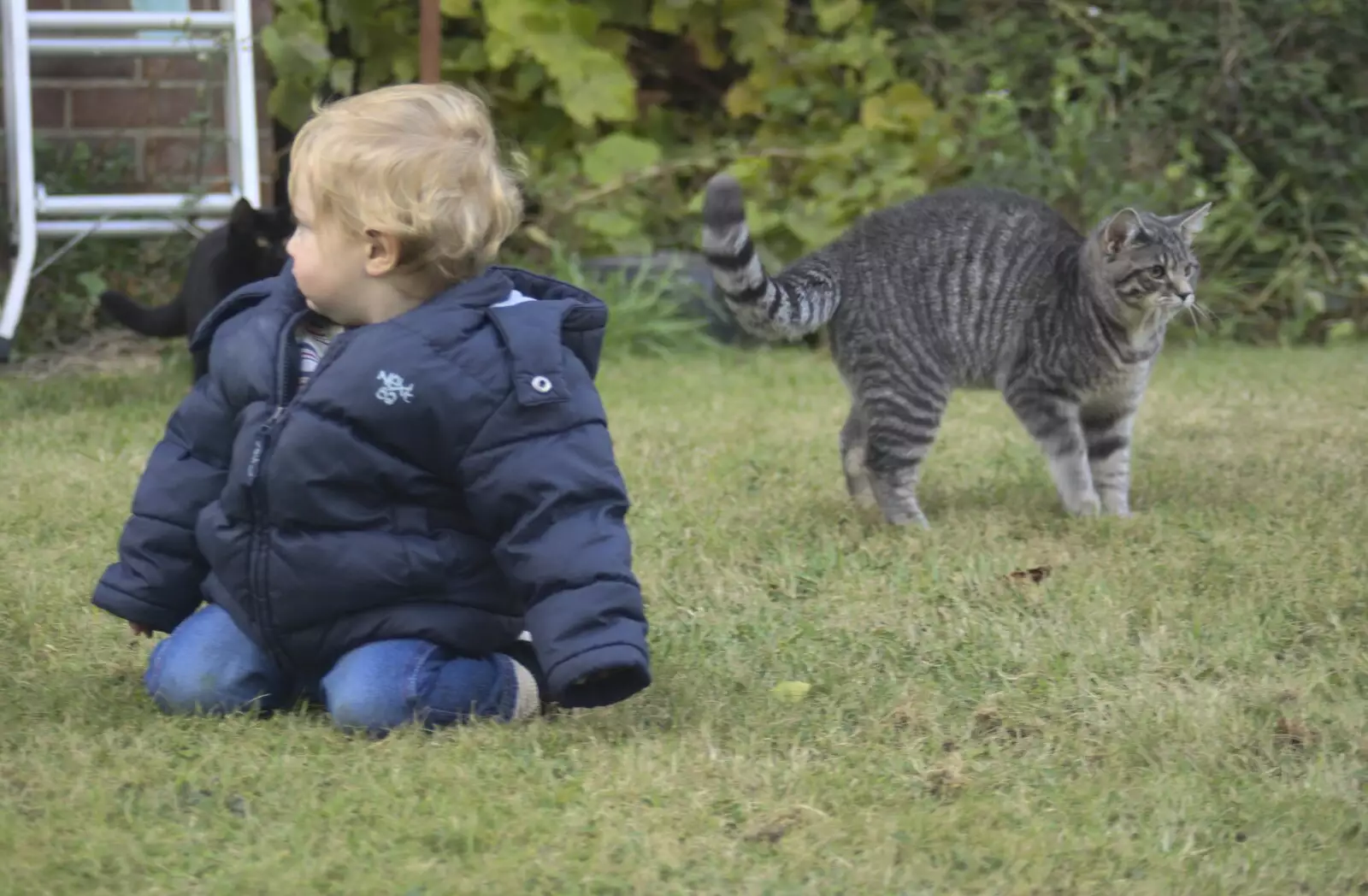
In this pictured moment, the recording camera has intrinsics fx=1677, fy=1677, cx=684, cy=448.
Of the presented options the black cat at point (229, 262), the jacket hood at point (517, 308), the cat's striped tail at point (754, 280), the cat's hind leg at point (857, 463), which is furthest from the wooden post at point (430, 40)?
the jacket hood at point (517, 308)

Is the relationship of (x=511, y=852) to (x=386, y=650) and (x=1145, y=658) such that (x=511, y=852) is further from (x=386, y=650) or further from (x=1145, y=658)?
(x=1145, y=658)

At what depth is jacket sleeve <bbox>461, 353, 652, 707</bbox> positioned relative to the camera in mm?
2473

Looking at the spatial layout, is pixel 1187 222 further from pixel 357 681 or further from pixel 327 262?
pixel 357 681

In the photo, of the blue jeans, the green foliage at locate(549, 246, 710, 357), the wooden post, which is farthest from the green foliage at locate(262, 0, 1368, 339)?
the blue jeans

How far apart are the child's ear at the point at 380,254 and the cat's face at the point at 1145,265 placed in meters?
2.31

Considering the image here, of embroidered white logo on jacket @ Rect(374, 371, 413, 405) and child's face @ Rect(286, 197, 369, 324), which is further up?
child's face @ Rect(286, 197, 369, 324)

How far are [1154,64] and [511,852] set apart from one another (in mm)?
6728

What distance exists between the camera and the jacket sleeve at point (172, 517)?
9.05 feet

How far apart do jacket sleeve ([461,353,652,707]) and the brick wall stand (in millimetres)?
4364

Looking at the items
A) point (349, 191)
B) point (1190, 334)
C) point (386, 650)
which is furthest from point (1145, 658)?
point (1190, 334)

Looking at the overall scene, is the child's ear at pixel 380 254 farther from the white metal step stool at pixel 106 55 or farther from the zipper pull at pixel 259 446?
the white metal step stool at pixel 106 55

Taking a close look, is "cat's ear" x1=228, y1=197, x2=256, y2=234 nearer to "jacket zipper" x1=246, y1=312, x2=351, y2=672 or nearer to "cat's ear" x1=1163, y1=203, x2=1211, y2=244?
"jacket zipper" x1=246, y1=312, x2=351, y2=672

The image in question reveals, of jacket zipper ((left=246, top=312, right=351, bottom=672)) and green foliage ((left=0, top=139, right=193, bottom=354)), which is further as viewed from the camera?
green foliage ((left=0, top=139, right=193, bottom=354))

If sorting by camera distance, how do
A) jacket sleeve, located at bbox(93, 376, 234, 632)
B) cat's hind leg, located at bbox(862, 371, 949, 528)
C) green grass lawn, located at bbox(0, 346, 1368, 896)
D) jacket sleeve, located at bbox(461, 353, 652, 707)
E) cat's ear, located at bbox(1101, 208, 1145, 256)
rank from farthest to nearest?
1. cat's ear, located at bbox(1101, 208, 1145, 256)
2. cat's hind leg, located at bbox(862, 371, 949, 528)
3. jacket sleeve, located at bbox(93, 376, 234, 632)
4. jacket sleeve, located at bbox(461, 353, 652, 707)
5. green grass lawn, located at bbox(0, 346, 1368, 896)
